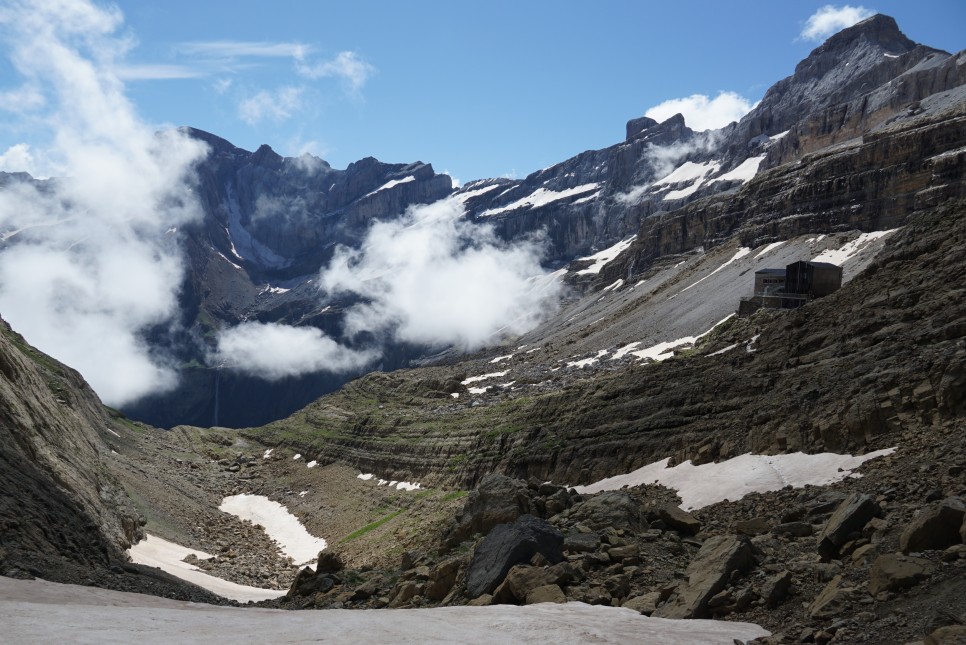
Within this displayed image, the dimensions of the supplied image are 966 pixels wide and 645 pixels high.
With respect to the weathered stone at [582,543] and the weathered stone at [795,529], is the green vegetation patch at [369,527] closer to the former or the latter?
the weathered stone at [582,543]

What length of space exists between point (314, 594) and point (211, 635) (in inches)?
449

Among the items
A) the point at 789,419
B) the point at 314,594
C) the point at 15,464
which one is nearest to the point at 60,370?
the point at 15,464

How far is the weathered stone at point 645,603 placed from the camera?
48.7ft

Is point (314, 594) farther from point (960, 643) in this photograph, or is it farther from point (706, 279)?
point (706, 279)

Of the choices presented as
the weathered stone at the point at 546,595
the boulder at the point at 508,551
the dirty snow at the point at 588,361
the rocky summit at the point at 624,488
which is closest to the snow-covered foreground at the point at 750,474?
the rocky summit at the point at 624,488

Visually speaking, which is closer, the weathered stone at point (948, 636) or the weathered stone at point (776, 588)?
the weathered stone at point (948, 636)

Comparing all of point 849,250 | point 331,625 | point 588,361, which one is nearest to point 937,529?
point 331,625

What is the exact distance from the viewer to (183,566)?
43469mm

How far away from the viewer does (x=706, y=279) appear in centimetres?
12888

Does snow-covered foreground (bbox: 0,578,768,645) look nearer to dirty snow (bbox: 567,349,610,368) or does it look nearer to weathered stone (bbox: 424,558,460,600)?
weathered stone (bbox: 424,558,460,600)

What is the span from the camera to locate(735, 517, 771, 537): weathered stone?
770 inches

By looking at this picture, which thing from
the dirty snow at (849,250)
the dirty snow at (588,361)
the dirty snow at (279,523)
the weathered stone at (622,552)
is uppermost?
the dirty snow at (849,250)

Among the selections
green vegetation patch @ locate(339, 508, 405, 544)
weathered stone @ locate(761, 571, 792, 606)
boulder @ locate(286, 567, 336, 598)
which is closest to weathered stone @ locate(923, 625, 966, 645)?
weathered stone @ locate(761, 571, 792, 606)

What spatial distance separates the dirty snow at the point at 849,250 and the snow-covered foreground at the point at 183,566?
311 ft
